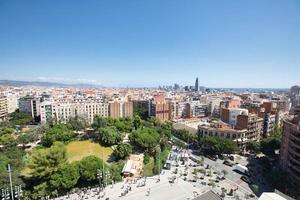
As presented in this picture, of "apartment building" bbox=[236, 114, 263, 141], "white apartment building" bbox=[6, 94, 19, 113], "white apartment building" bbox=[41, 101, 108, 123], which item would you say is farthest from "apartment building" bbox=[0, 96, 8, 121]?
"apartment building" bbox=[236, 114, 263, 141]

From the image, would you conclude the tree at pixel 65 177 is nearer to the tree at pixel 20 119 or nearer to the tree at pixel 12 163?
the tree at pixel 12 163

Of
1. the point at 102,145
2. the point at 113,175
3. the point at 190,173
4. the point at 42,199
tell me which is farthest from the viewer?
the point at 102,145

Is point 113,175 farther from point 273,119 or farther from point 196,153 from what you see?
point 273,119

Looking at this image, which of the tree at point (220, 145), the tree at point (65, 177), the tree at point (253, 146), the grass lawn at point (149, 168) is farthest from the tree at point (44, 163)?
the tree at point (253, 146)

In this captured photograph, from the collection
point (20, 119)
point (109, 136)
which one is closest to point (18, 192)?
point (109, 136)

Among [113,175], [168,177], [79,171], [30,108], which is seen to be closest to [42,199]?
[79,171]

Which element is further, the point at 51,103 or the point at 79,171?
the point at 51,103

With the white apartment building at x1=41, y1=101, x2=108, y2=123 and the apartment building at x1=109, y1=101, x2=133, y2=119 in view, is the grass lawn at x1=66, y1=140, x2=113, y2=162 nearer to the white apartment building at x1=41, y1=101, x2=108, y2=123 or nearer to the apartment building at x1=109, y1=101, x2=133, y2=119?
the white apartment building at x1=41, y1=101, x2=108, y2=123
